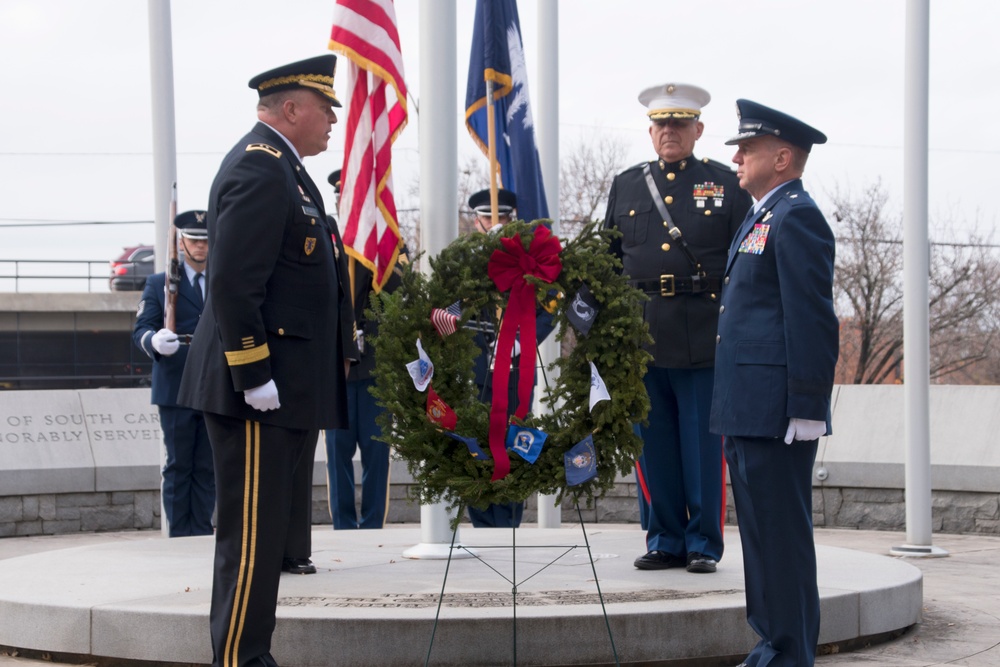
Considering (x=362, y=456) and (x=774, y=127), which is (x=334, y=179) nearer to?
(x=362, y=456)

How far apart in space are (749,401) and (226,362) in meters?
1.78

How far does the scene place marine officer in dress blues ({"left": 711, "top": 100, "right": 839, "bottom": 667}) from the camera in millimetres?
4102

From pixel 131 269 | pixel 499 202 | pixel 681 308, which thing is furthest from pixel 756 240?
pixel 131 269

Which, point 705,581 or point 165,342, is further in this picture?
point 165,342

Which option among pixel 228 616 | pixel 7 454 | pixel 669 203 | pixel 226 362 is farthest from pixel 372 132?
pixel 7 454

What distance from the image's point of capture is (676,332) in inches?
224

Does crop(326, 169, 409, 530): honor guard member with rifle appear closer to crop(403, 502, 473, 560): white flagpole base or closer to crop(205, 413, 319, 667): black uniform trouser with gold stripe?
crop(403, 502, 473, 560): white flagpole base

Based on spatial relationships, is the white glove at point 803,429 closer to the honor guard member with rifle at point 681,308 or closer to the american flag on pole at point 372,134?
the honor guard member with rifle at point 681,308

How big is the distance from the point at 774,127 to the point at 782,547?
148cm

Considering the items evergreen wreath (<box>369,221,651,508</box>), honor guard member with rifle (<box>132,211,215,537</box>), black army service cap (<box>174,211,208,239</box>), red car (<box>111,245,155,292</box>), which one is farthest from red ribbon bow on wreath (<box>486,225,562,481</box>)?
red car (<box>111,245,155,292</box>)

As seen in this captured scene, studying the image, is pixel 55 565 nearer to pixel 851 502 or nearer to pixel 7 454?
pixel 7 454

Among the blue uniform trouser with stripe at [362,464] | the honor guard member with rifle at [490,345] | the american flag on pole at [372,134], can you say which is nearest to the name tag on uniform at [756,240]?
the honor guard member with rifle at [490,345]

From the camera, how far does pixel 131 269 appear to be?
106 ft

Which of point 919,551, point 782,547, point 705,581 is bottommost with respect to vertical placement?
point 919,551
